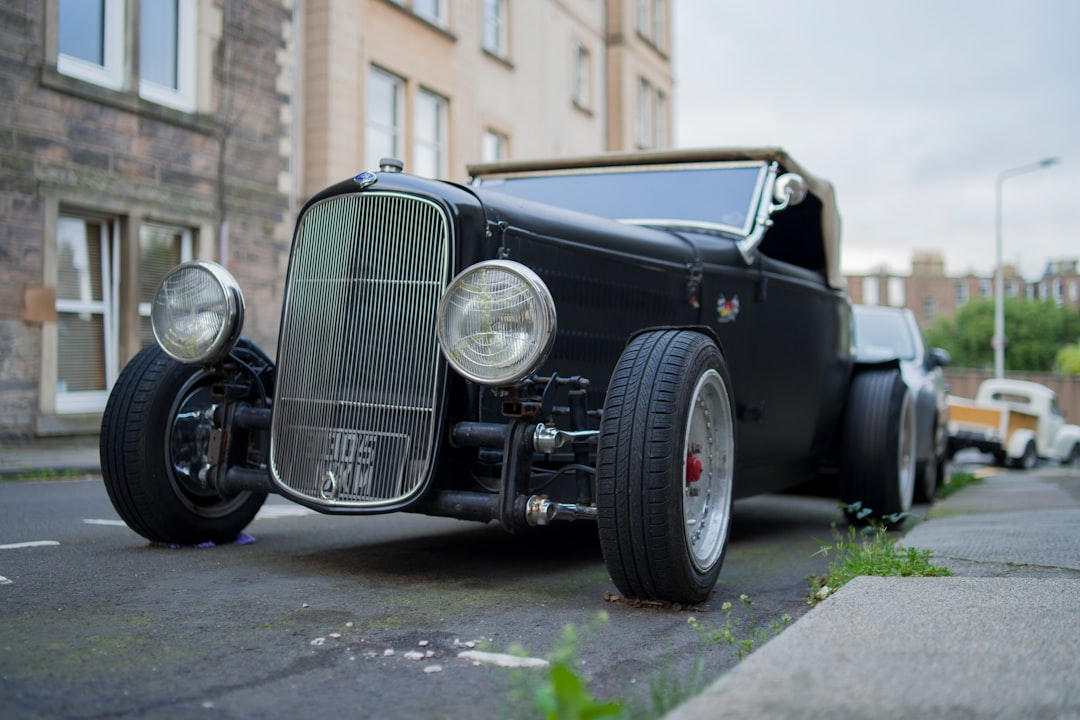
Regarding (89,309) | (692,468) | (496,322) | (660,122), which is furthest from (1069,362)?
(496,322)

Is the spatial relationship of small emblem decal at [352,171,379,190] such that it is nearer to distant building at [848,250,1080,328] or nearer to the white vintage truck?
the white vintage truck

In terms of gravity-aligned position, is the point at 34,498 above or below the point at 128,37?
below

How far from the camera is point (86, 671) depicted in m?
2.59

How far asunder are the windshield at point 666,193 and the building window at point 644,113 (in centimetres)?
2179

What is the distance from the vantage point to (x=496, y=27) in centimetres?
2050

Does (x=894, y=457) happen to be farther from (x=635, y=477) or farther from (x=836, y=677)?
(x=836, y=677)

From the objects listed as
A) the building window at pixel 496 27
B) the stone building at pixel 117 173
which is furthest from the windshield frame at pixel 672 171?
the building window at pixel 496 27

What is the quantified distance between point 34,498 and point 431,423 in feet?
13.6

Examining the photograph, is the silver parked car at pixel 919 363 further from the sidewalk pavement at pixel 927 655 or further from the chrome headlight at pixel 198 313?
the chrome headlight at pixel 198 313

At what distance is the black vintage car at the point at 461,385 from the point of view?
11.5 ft

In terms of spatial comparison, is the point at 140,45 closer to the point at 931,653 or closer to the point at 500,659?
the point at 500,659

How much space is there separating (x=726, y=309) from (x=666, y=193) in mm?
1020

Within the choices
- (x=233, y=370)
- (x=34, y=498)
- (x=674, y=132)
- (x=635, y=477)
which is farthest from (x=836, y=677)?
(x=674, y=132)

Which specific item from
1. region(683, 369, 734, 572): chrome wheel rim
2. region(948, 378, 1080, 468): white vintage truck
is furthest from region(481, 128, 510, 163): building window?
region(683, 369, 734, 572): chrome wheel rim
